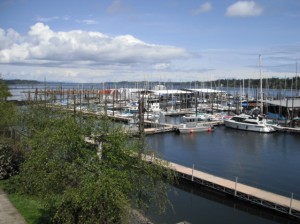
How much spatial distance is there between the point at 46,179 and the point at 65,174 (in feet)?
2.71

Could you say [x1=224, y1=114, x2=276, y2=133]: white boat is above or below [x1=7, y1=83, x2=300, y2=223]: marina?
above

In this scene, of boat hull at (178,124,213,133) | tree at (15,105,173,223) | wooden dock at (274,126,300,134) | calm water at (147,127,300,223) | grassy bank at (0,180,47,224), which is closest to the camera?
tree at (15,105,173,223)

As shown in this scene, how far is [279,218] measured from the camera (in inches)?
988

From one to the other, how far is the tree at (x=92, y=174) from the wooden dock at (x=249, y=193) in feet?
18.2

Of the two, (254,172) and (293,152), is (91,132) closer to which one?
(254,172)

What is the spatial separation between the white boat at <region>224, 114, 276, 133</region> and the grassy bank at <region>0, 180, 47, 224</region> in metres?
51.9

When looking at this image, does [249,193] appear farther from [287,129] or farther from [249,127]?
[287,129]

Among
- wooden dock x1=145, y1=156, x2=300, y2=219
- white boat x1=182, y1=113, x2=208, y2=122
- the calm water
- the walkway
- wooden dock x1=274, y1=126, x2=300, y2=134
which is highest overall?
white boat x1=182, y1=113, x2=208, y2=122

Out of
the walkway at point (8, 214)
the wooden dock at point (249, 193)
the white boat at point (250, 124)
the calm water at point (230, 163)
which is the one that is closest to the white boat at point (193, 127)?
the calm water at point (230, 163)

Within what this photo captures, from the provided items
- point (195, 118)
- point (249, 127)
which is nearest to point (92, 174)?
point (249, 127)

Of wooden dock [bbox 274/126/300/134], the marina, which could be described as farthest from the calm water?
wooden dock [bbox 274/126/300/134]

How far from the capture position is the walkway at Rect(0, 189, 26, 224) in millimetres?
19781

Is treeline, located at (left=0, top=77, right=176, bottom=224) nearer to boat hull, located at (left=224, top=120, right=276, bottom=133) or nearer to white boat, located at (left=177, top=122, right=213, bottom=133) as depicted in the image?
white boat, located at (left=177, top=122, right=213, bottom=133)

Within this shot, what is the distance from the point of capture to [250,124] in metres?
68.5
